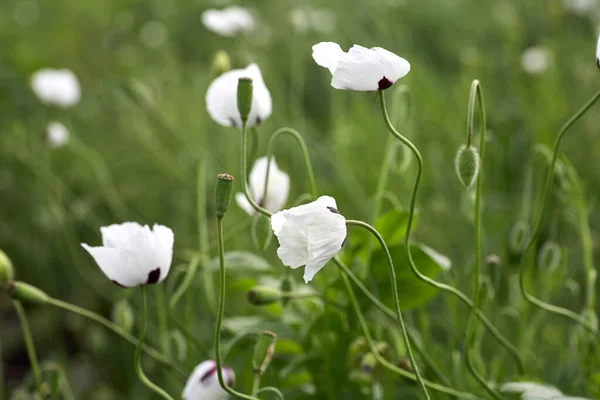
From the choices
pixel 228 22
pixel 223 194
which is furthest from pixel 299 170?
pixel 223 194

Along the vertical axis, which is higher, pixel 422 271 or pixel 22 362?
pixel 422 271

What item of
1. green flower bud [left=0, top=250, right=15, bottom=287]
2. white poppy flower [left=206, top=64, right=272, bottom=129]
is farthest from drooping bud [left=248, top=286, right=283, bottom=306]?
green flower bud [left=0, top=250, right=15, bottom=287]

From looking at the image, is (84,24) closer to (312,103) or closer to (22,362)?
(312,103)

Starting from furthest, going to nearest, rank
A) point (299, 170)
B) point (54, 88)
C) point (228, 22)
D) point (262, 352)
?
point (299, 170), point (54, 88), point (228, 22), point (262, 352)

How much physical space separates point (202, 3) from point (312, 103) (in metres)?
1.10

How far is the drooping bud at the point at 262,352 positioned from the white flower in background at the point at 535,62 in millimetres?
1617

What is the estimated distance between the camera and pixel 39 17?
3.75m

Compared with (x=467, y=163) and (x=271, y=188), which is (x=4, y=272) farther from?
(x=467, y=163)

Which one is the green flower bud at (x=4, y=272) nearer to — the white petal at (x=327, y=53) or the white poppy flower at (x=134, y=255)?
the white poppy flower at (x=134, y=255)

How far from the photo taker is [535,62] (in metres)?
2.34

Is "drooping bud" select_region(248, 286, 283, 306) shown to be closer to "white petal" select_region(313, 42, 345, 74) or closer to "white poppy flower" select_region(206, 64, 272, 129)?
"white poppy flower" select_region(206, 64, 272, 129)

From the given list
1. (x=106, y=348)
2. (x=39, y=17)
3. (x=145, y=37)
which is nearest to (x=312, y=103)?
(x=145, y=37)

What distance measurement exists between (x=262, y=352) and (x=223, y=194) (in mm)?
232

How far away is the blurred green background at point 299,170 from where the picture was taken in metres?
1.33
